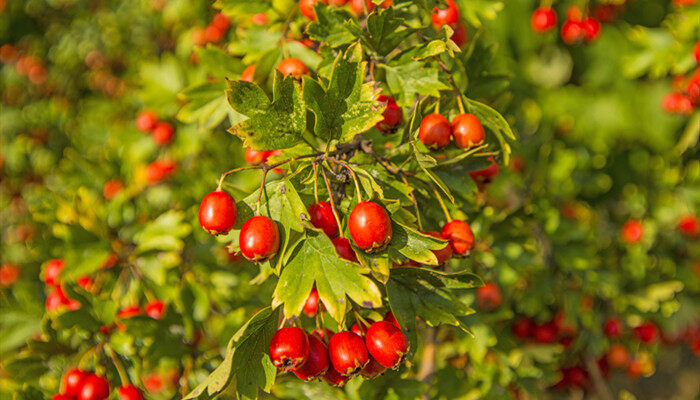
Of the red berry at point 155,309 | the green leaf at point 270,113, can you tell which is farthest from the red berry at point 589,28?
the red berry at point 155,309

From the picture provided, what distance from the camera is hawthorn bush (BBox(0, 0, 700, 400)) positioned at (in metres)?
1.15

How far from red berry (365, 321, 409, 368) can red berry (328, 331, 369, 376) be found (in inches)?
0.9

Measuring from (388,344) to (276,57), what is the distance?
938 mm

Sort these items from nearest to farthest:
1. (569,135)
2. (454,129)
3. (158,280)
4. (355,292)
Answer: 1. (355,292)
2. (454,129)
3. (158,280)
4. (569,135)

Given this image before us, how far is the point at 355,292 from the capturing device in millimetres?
1078

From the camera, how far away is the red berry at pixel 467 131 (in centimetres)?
121

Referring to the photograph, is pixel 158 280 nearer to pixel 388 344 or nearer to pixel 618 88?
pixel 388 344

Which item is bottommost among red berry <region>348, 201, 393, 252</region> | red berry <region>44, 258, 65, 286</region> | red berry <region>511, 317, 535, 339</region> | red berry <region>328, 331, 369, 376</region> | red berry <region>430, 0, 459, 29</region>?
red berry <region>511, 317, 535, 339</region>

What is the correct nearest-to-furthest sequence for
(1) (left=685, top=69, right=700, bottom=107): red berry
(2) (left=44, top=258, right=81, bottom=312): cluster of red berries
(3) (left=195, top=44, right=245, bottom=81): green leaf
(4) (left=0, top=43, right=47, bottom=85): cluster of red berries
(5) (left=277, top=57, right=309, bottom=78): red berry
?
(5) (left=277, top=57, right=309, bottom=78): red berry → (3) (left=195, top=44, right=245, bottom=81): green leaf → (2) (left=44, top=258, right=81, bottom=312): cluster of red berries → (1) (left=685, top=69, right=700, bottom=107): red berry → (4) (left=0, top=43, right=47, bottom=85): cluster of red berries

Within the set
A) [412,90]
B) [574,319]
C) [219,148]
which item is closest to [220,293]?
[219,148]

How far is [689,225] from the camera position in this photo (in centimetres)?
269

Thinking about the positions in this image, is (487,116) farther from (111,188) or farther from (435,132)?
(111,188)

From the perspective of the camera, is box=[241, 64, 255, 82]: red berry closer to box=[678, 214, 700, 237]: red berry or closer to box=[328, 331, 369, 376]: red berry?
box=[328, 331, 369, 376]: red berry

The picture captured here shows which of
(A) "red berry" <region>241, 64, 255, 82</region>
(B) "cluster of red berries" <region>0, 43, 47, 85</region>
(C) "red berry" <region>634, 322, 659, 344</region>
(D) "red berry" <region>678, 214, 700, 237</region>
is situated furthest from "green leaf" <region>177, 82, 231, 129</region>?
(B) "cluster of red berries" <region>0, 43, 47, 85</region>
